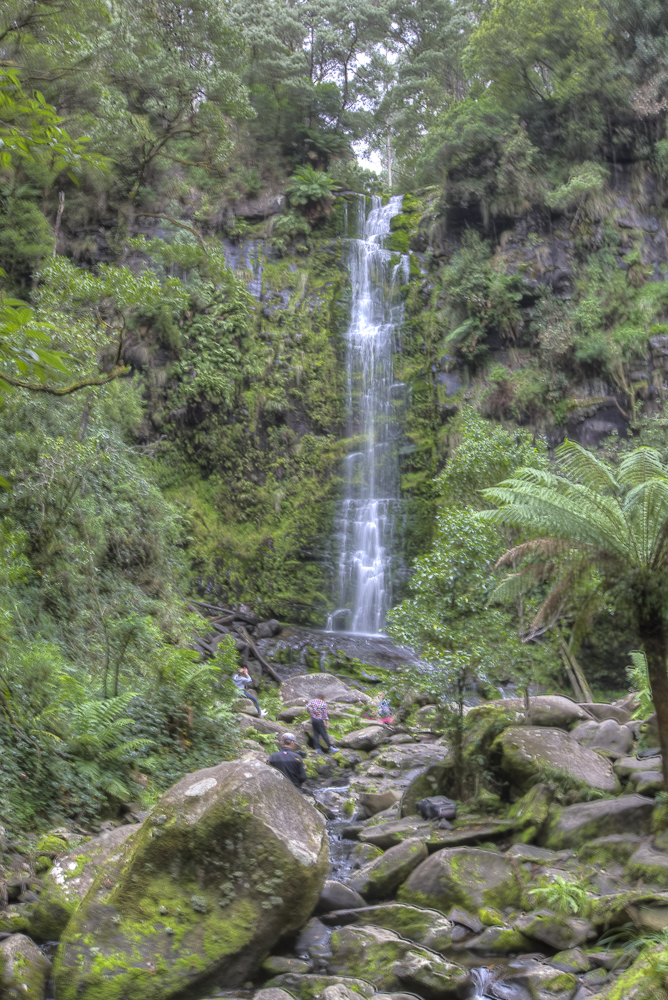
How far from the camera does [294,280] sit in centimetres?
2242

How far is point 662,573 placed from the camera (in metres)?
5.84

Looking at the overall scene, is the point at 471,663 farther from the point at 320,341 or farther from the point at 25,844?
the point at 320,341

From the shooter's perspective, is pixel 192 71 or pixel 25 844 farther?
pixel 192 71

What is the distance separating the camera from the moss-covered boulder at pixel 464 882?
549cm

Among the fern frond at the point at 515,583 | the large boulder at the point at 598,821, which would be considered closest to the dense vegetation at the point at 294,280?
the fern frond at the point at 515,583

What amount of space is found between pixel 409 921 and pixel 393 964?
0.64 meters

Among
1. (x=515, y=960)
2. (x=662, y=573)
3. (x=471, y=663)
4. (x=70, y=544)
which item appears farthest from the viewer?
(x=70, y=544)

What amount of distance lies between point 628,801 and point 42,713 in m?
5.38

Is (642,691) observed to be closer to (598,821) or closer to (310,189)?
(598,821)

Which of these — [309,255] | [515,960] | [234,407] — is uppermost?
[309,255]

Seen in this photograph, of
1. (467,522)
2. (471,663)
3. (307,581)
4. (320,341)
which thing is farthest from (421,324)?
(471,663)

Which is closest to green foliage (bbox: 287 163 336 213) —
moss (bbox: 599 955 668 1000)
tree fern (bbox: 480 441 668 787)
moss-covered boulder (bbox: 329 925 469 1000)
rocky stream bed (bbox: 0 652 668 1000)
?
tree fern (bbox: 480 441 668 787)

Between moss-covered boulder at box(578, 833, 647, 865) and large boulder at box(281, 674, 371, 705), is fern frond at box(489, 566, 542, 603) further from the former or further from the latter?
large boulder at box(281, 674, 371, 705)

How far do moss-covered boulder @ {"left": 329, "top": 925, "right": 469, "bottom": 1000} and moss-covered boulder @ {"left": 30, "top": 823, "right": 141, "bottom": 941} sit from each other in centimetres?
169
